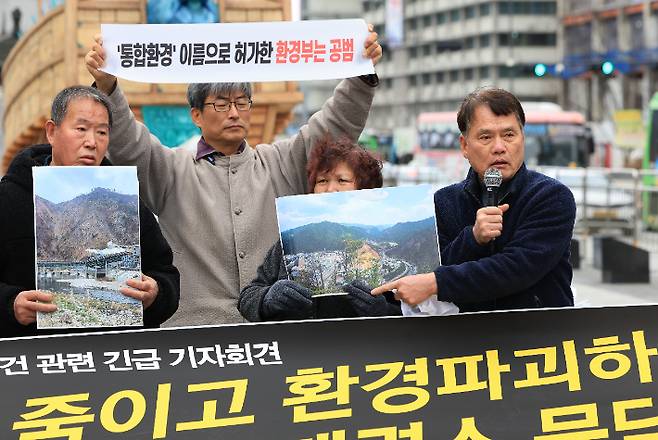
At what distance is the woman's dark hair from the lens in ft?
14.9

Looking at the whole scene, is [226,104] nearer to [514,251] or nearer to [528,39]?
[514,251]

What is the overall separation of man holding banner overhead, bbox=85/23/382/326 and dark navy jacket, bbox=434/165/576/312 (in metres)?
0.82

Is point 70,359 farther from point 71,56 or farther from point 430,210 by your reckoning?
point 71,56

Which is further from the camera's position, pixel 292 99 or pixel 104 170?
pixel 292 99

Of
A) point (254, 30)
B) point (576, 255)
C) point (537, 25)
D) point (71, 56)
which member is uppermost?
point (537, 25)

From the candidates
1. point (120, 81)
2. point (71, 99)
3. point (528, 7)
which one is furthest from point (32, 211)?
point (528, 7)

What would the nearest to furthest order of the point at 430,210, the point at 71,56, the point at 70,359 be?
the point at 70,359 → the point at 430,210 → the point at 71,56

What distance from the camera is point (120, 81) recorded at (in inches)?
512

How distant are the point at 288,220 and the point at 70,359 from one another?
863 mm

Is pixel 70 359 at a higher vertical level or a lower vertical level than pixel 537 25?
lower

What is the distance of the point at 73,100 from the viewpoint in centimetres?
433

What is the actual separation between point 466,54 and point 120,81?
81.5 m

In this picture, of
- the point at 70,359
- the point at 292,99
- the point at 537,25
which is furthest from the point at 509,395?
the point at 537,25

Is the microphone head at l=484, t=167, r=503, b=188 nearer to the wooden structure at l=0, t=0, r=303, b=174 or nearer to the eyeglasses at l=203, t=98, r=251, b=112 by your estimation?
the eyeglasses at l=203, t=98, r=251, b=112
